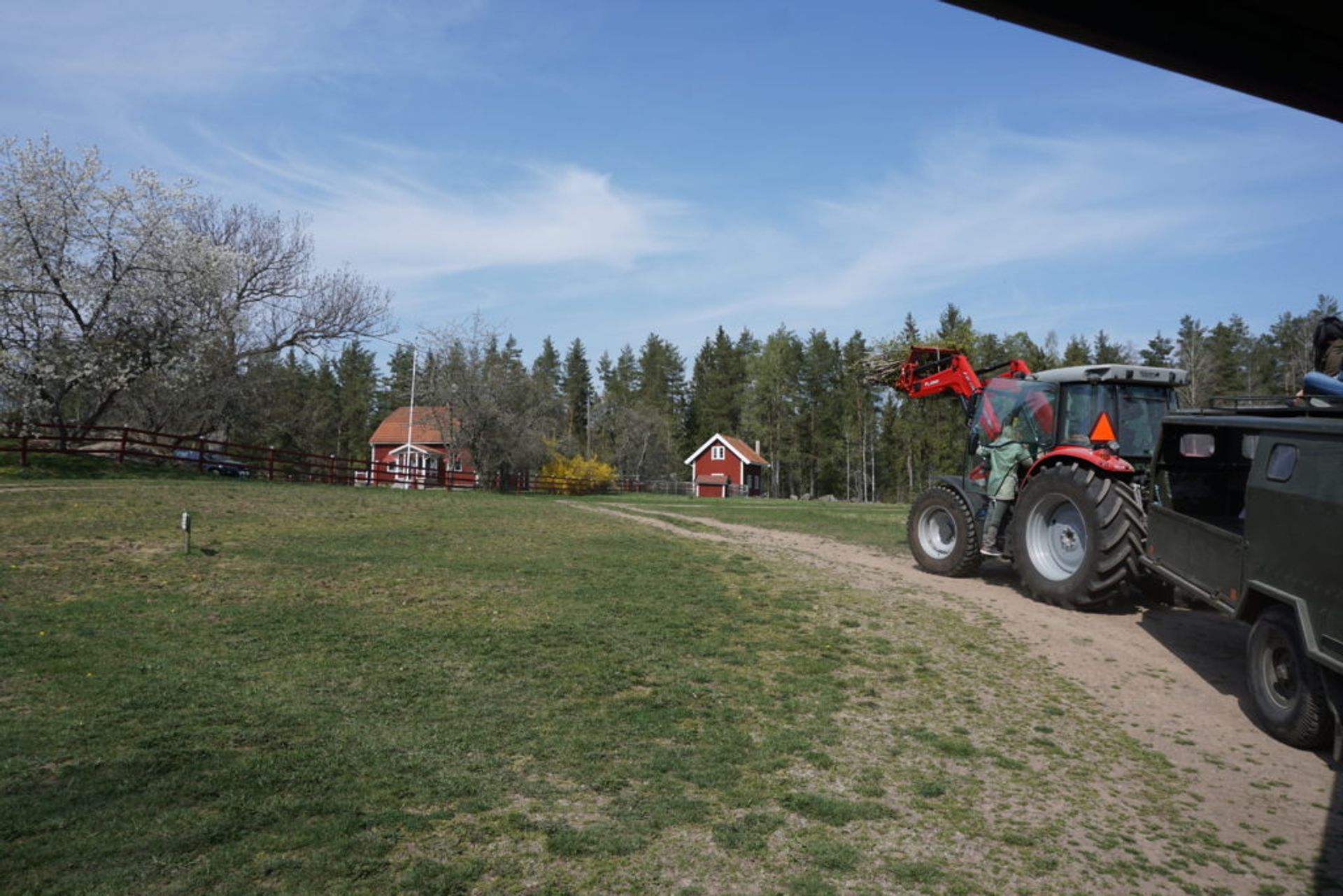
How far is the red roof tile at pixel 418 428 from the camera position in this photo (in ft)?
148

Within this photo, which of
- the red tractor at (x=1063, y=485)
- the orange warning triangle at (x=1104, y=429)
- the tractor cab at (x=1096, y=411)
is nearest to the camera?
the red tractor at (x=1063, y=485)

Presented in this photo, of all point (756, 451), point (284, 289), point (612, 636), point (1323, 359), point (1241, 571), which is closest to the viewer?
point (1241, 571)

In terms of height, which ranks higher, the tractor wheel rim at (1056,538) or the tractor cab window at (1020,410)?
the tractor cab window at (1020,410)

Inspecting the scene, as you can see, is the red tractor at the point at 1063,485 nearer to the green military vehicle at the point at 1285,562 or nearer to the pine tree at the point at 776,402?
the green military vehicle at the point at 1285,562

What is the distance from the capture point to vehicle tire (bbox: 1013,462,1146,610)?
9.37 metres

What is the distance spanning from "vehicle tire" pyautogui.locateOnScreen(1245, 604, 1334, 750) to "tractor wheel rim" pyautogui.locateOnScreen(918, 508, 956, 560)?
596 centimetres

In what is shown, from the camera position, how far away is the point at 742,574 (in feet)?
39.6

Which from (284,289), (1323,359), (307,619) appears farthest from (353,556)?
(284,289)

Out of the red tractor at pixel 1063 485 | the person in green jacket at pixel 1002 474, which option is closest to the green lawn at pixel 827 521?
the red tractor at pixel 1063 485

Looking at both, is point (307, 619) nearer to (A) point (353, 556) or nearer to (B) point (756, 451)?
(A) point (353, 556)

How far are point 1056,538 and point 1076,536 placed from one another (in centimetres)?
35

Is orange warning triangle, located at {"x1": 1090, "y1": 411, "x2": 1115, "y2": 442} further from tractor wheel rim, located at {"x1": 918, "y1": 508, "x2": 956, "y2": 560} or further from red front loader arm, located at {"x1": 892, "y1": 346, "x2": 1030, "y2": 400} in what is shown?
tractor wheel rim, located at {"x1": 918, "y1": 508, "x2": 956, "y2": 560}

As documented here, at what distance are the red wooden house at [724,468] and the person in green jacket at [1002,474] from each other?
55.1 metres

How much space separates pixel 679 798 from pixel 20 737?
4.32m
